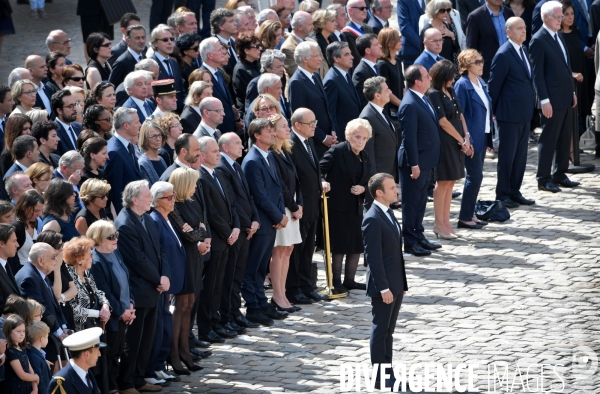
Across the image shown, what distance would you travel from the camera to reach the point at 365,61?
15.8m

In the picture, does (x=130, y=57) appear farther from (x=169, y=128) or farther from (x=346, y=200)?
(x=346, y=200)

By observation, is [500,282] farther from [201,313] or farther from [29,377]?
[29,377]

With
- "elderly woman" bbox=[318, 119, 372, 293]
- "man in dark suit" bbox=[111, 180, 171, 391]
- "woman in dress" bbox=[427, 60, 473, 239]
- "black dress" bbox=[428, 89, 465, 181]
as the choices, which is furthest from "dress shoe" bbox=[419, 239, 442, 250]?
"man in dark suit" bbox=[111, 180, 171, 391]

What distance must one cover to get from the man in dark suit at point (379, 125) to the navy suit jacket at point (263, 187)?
1.73 m

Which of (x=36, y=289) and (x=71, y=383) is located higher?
(x=36, y=289)

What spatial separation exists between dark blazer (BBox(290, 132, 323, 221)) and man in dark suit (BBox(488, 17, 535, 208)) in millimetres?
3754

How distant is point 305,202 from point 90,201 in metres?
3.21

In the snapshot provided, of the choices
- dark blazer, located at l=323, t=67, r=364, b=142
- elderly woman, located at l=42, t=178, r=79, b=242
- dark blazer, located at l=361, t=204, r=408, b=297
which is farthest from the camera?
dark blazer, located at l=323, t=67, r=364, b=142

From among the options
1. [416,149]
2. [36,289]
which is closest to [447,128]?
[416,149]

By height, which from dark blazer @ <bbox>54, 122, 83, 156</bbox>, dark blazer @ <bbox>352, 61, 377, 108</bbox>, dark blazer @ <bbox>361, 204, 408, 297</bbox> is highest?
dark blazer @ <bbox>352, 61, 377, 108</bbox>

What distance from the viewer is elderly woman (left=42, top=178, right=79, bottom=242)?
35.4ft

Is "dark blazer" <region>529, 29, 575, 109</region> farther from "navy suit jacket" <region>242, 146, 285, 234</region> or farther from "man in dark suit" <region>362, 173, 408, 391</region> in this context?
"man in dark suit" <region>362, 173, 408, 391</region>

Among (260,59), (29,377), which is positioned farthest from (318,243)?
(29,377)

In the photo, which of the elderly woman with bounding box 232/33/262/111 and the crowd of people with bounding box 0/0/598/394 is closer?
the crowd of people with bounding box 0/0/598/394
